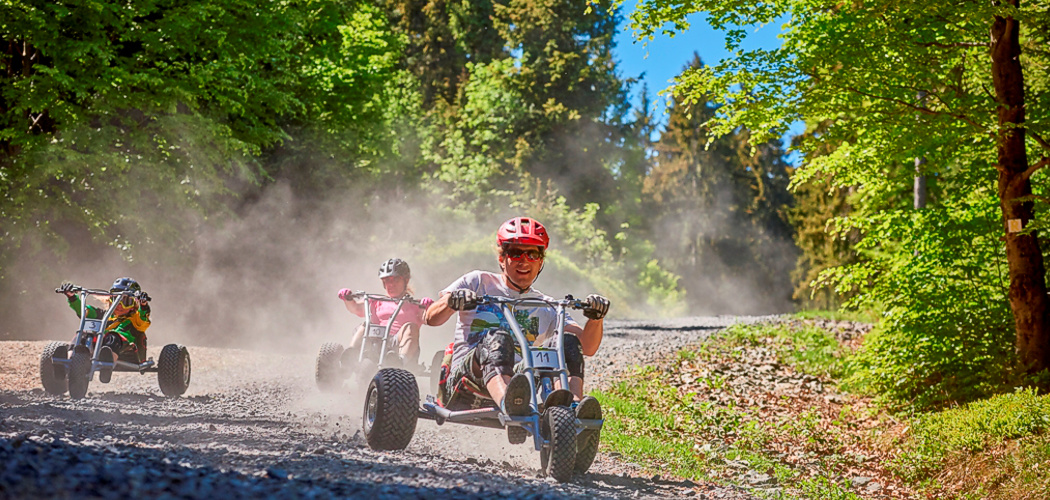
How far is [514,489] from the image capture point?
4602mm

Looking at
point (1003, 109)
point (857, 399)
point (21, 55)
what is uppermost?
point (21, 55)

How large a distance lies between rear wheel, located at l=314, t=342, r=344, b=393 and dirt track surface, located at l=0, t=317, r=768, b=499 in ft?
0.78

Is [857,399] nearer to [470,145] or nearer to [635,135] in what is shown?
[470,145]

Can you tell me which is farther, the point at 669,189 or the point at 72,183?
the point at 669,189

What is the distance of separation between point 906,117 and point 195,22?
12826 mm

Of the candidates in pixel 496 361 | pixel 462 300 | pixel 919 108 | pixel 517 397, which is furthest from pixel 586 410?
pixel 919 108

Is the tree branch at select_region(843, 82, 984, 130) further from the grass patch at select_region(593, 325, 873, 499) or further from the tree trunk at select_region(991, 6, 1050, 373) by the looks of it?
the grass patch at select_region(593, 325, 873, 499)

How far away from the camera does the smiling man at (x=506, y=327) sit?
559cm

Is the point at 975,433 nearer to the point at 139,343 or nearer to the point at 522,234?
the point at 522,234

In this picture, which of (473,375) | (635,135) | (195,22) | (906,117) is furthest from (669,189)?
(473,375)

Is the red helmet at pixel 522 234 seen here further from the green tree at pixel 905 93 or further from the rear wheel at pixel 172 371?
the rear wheel at pixel 172 371

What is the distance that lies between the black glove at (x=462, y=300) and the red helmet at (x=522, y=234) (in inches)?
31.3

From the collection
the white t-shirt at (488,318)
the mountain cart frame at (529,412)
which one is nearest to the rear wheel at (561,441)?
the mountain cart frame at (529,412)

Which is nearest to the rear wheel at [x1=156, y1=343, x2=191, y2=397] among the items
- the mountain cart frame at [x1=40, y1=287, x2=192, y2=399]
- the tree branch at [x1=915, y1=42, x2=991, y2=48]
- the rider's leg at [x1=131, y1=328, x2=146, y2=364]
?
the mountain cart frame at [x1=40, y1=287, x2=192, y2=399]
